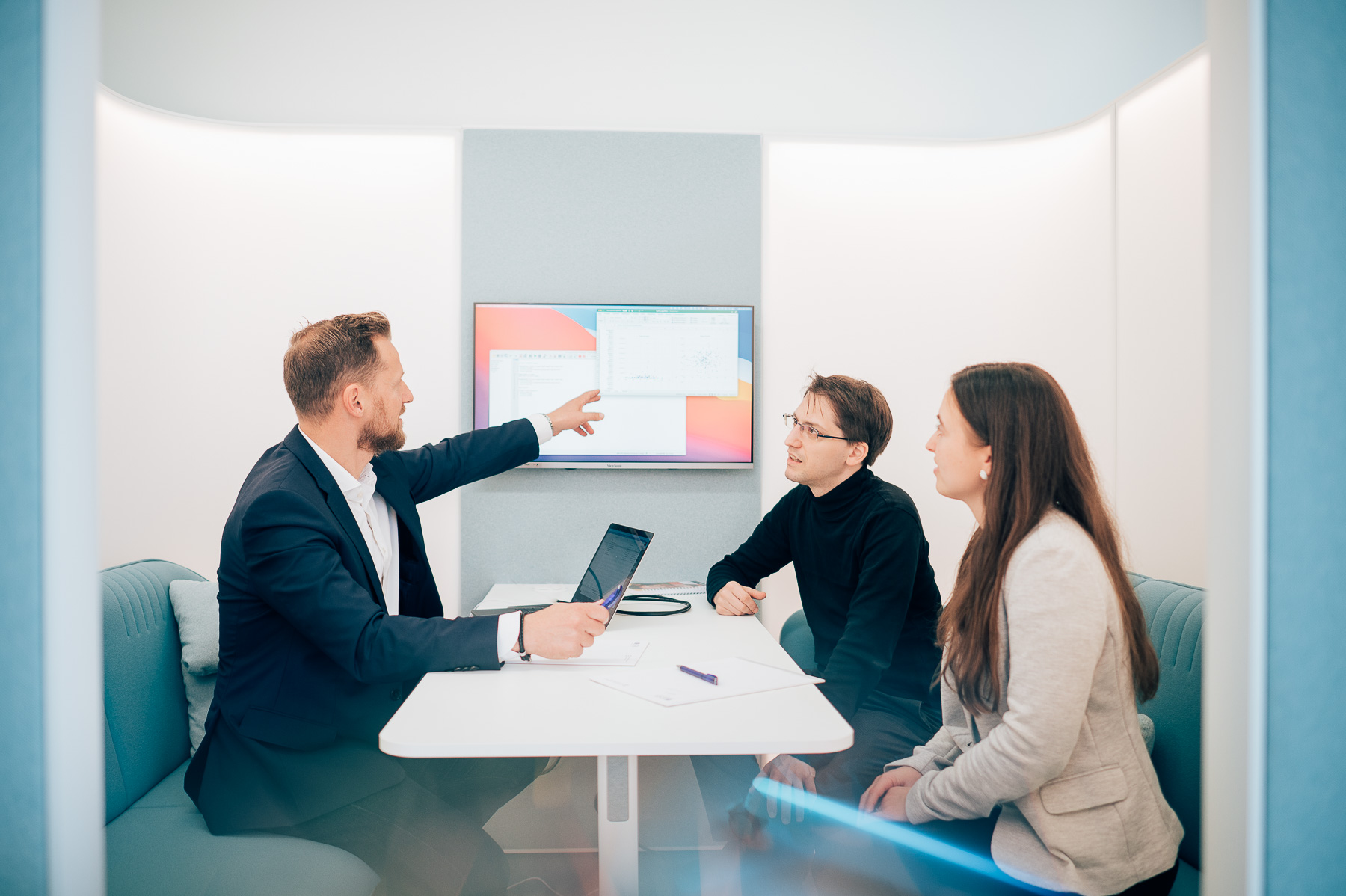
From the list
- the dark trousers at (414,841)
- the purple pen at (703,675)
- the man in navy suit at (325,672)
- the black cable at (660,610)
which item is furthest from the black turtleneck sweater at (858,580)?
the dark trousers at (414,841)

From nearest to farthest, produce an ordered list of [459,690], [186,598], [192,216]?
[459,690] → [186,598] → [192,216]

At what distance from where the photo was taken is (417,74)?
273 cm

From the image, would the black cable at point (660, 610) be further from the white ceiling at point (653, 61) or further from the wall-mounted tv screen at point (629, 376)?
the white ceiling at point (653, 61)

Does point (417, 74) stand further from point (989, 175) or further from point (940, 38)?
point (989, 175)

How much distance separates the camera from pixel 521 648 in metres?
1.41

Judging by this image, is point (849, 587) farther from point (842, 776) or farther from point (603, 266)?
point (603, 266)

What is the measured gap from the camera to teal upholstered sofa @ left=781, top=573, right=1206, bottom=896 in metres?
1.51

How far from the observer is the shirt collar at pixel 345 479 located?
1645mm

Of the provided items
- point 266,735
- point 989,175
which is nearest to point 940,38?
point 989,175

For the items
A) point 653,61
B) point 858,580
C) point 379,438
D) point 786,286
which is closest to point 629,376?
point 786,286

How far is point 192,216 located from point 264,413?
76 cm

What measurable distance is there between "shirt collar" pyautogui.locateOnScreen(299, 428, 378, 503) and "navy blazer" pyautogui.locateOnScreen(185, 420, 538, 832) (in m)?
0.08

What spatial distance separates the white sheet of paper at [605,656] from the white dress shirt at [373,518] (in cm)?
18

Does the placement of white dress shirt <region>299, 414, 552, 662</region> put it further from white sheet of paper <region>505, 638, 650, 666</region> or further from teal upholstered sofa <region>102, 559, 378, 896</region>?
teal upholstered sofa <region>102, 559, 378, 896</region>
